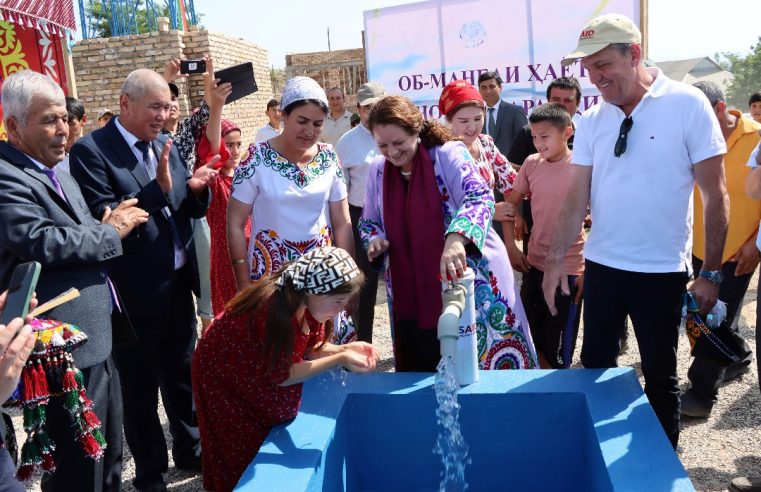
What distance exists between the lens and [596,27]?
90.7 inches

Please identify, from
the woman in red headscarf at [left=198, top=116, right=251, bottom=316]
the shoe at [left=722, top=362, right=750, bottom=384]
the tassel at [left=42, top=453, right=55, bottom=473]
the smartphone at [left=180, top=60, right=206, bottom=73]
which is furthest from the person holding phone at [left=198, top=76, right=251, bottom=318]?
the shoe at [left=722, top=362, right=750, bottom=384]

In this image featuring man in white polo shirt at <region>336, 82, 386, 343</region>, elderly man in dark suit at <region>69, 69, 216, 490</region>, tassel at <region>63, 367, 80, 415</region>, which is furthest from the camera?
man in white polo shirt at <region>336, 82, 386, 343</region>

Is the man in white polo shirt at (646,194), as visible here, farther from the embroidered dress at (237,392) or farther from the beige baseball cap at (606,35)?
the embroidered dress at (237,392)

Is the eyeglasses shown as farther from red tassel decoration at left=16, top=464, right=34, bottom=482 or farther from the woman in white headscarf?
red tassel decoration at left=16, top=464, right=34, bottom=482

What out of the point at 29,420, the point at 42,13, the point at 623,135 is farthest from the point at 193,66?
the point at 42,13

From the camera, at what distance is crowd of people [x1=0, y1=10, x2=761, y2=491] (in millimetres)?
2109

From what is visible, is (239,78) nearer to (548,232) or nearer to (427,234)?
(427,234)

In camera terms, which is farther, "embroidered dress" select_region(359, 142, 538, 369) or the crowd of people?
"embroidered dress" select_region(359, 142, 538, 369)

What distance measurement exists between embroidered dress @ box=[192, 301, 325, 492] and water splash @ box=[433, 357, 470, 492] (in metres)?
0.48

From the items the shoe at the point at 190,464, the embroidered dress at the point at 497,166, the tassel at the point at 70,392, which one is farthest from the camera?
the embroidered dress at the point at 497,166

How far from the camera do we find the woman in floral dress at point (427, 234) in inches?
99.7

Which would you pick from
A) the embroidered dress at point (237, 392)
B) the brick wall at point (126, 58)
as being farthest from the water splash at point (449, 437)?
the brick wall at point (126, 58)

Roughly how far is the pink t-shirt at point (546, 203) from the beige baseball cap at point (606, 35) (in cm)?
116

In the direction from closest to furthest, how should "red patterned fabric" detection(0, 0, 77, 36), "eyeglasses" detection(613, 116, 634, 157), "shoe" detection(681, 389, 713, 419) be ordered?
"eyeglasses" detection(613, 116, 634, 157) < "shoe" detection(681, 389, 713, 419) < "red patterned fabric" detection(0, 0, 77, 36)
